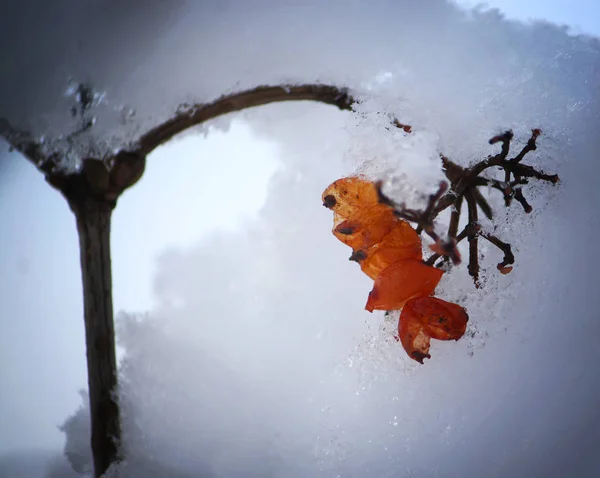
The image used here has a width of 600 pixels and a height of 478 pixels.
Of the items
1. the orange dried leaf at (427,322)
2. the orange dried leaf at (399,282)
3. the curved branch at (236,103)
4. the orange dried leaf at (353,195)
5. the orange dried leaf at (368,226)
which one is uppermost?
the curved branch at (236,103)

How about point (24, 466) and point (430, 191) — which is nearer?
point (430, 191)

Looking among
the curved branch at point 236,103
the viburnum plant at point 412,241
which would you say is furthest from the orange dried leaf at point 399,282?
the curved branch at point 236,103

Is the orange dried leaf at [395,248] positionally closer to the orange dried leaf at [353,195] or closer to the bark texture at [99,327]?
the orange dried leaf at [353,195]

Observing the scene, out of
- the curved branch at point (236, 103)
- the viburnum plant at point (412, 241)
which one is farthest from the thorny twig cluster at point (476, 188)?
the curved branch at point (236, 103)

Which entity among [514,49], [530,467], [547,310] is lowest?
[530,467]

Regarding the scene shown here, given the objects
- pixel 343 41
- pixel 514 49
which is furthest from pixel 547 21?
pixel 343 41

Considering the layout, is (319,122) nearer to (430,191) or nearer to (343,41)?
(343,41)

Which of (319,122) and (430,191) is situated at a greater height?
(319,122)

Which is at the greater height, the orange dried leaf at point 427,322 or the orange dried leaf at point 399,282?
the orange dried leaf at point 399,282
